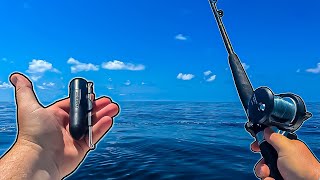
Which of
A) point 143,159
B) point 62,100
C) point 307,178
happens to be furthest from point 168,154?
point 307,178

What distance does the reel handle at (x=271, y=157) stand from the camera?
2.34 meters

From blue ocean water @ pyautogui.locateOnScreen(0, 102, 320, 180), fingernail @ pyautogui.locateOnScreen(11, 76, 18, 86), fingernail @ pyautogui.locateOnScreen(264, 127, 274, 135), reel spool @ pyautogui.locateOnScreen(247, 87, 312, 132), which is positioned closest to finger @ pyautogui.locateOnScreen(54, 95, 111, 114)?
fingernail @ pyautogui.locateOnScreen(11, 76, 18, 86)

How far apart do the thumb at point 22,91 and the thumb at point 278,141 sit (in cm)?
224

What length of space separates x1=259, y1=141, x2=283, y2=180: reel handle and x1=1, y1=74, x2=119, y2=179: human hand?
1872 millimetres

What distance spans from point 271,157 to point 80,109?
202cm

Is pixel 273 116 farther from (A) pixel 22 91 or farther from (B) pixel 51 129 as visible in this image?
(A) pixel 22 91

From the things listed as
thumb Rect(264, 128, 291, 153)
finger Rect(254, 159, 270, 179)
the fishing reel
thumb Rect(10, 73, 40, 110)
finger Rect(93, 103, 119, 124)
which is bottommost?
finger Rect(254, 159, 270, 179)

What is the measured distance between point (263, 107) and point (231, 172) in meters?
5.84

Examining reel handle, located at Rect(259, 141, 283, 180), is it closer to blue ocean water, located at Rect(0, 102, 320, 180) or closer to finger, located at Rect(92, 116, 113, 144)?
finger, located at Rect(92, 116, 113, 144)

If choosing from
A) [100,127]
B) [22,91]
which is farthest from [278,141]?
[22,91]

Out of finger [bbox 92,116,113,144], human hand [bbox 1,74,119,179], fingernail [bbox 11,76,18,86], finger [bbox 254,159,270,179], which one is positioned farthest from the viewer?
finger [bbox 92,116,113,144]

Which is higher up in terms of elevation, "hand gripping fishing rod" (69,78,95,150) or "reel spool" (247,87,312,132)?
"hand gripping fishing rod" (69,78,95,150)

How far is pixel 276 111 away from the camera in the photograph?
2.27 metres

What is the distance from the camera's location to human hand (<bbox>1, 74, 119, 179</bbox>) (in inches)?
139
